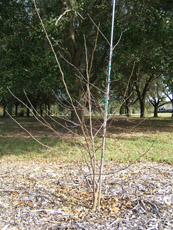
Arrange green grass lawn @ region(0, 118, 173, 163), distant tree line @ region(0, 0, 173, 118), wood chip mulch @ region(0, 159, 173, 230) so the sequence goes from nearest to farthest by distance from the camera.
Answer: wood chip mulch @ region(0, 159, 173, 230) < green grass lawn @ region(0, 118, 173, 163) < distant tree line @ region(0, 0, 173, 118)

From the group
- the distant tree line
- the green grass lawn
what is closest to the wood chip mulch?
the green grass lawn

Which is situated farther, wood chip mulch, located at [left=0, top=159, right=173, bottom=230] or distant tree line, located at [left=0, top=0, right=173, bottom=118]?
distant tree line, located at [left=0, top=0, right=173, bottom=118]

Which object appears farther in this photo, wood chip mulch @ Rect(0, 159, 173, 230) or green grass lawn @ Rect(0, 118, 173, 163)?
Result: green grass lawn @ Rect(0, 118, 173, 163)

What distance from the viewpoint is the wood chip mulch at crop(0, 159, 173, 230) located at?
237cm

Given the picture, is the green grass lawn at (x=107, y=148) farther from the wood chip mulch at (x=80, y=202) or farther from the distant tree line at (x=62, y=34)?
the wood chip mulch at (x=80, y=202)

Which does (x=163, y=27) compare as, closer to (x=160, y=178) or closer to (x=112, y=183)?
(x=160, y=178)

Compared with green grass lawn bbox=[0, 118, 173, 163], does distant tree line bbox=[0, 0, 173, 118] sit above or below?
above

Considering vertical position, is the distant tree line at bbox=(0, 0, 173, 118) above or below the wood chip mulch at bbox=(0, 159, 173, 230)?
above

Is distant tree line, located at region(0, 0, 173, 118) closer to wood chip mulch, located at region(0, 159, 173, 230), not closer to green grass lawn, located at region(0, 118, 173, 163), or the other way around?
green grass lawn, located at region(0, 118, 173, 163)

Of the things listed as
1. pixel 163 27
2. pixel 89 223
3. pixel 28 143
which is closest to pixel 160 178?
pixel 89 223

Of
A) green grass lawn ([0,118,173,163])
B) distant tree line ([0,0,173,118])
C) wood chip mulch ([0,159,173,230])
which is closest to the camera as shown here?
wood chip mulch ([0,159,173,230])

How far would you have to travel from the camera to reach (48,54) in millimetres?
6836

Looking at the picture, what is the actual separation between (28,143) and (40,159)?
158cm

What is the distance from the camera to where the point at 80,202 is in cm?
281
